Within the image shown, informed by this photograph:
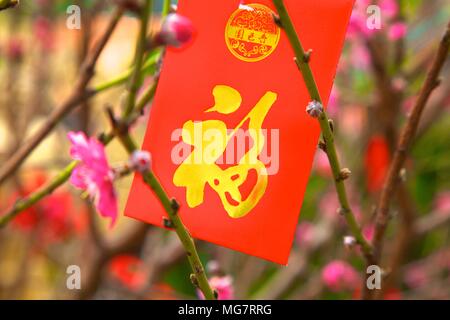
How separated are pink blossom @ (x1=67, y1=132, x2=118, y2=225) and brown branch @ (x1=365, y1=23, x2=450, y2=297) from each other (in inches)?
13.7

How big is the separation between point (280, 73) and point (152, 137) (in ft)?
0.39

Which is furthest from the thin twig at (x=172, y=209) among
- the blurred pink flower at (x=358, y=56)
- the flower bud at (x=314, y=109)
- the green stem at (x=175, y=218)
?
the blurred pink flower at (x=358, y=56)

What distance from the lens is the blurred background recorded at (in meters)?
1.36

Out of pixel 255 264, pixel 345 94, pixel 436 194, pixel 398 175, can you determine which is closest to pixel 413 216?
pixel 345 94

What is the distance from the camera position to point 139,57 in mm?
412

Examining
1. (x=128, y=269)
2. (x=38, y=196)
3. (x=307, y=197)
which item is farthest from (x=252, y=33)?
(x=307, y=197)

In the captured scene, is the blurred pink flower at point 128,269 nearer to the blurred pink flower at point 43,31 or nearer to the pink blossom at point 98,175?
the blurred pink flower at point 43,31

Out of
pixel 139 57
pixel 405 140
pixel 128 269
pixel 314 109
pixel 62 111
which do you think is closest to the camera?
pixel 139 57

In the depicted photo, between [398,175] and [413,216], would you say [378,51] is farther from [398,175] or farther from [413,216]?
[398,175]

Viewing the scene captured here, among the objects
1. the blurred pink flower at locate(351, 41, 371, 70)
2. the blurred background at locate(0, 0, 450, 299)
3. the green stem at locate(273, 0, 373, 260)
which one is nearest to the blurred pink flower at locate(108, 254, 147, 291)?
the blurred background at locate(0, 0, 450, 299)

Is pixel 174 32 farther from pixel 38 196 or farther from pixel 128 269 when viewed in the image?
pixel 128 269

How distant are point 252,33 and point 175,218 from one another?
0.56ft

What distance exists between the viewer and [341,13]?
1.82 ft
